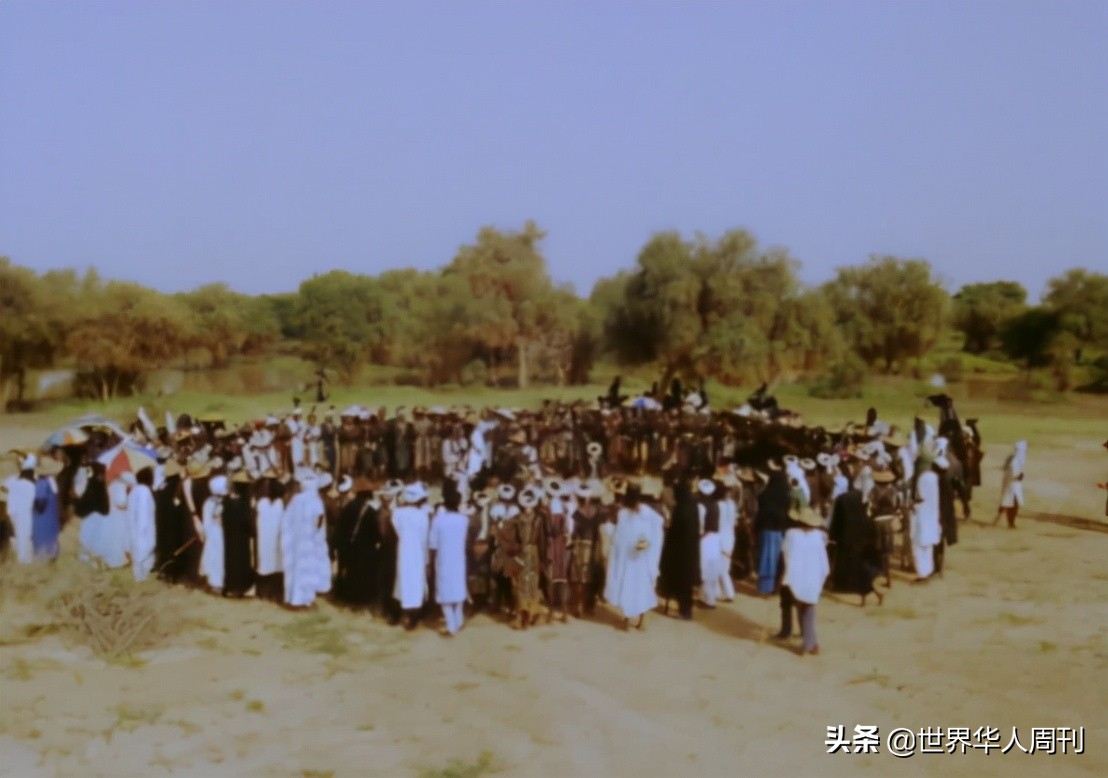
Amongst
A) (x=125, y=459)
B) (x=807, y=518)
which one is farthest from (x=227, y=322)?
(x=807, y=518)

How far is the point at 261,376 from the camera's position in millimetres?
13891

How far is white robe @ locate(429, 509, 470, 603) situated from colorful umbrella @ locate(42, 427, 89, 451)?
5.41 m

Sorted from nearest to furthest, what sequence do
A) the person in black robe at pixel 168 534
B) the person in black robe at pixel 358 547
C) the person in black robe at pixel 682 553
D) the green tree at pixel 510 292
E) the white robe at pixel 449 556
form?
the white robe at pixel 449 556
the person in black robe at pixel 682 553
the person in black robe at pixel 358 547
the person in black robe at pixel 168 534
the green tree at pixel 510 292

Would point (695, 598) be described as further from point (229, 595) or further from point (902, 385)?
point (229, 595)

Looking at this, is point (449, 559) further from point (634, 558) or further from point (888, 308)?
point (888, 308)

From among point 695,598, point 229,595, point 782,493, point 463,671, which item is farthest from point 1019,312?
point 229,595

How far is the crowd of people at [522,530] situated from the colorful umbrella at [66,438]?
0.08 m

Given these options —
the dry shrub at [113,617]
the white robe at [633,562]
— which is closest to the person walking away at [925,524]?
the white robe at [633,562]

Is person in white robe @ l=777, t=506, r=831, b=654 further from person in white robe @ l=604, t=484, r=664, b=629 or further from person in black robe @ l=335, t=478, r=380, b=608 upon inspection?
person in black robe @ l=335, t=478, r=380, b=608

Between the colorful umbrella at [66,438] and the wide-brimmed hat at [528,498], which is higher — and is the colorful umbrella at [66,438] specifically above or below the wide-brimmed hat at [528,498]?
above

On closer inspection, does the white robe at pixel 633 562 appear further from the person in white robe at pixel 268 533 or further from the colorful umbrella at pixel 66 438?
the colorful umbrella at pixel 66 438

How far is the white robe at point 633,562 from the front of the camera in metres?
8.18

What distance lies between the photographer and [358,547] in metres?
8.75

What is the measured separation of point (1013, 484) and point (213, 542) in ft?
25.1
